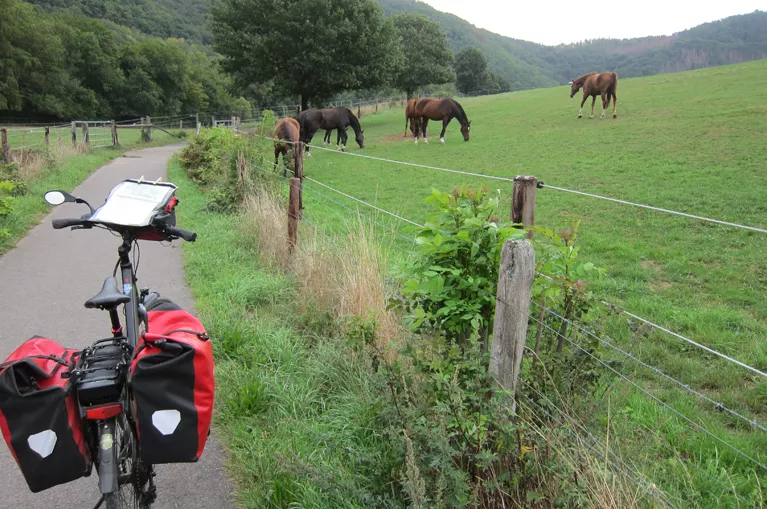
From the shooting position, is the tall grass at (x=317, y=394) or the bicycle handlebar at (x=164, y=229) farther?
the bicycle handlebar at (x=164, y=229)

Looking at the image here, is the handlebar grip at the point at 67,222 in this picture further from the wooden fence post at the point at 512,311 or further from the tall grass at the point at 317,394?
the wooden fence post at the point at 512,311

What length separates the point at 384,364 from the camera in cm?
269

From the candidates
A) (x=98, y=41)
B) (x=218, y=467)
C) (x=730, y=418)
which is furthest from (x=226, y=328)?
(x=98, y=41)

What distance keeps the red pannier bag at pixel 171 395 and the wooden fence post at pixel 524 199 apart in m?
1.65

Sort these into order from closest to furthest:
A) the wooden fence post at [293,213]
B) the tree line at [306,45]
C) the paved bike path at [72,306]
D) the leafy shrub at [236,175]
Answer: the paved bike path at [72,306]
the wooden fence post at [293,213]
the leafy shrub at [236,175]
the tree line at [306,45]

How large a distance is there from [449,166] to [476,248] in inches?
562

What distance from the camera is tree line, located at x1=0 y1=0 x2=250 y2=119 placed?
54.6m

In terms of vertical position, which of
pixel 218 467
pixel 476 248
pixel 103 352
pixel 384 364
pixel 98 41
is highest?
Result: pixel 98 41

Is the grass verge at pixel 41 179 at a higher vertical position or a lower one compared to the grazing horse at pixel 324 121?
lower

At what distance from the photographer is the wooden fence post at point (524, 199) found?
8.73 ft

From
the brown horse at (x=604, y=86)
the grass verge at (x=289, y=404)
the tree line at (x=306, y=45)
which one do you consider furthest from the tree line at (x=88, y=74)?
the grass verge at (x=289, y=404)

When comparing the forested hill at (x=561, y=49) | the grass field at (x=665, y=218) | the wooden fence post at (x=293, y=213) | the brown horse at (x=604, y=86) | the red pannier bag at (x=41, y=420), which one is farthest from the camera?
the forested hill at (x=561, y=49)

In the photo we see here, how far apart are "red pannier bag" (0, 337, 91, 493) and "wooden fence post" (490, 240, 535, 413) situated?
1682 millimetres

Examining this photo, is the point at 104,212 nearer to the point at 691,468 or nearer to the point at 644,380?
the point at 691,468
